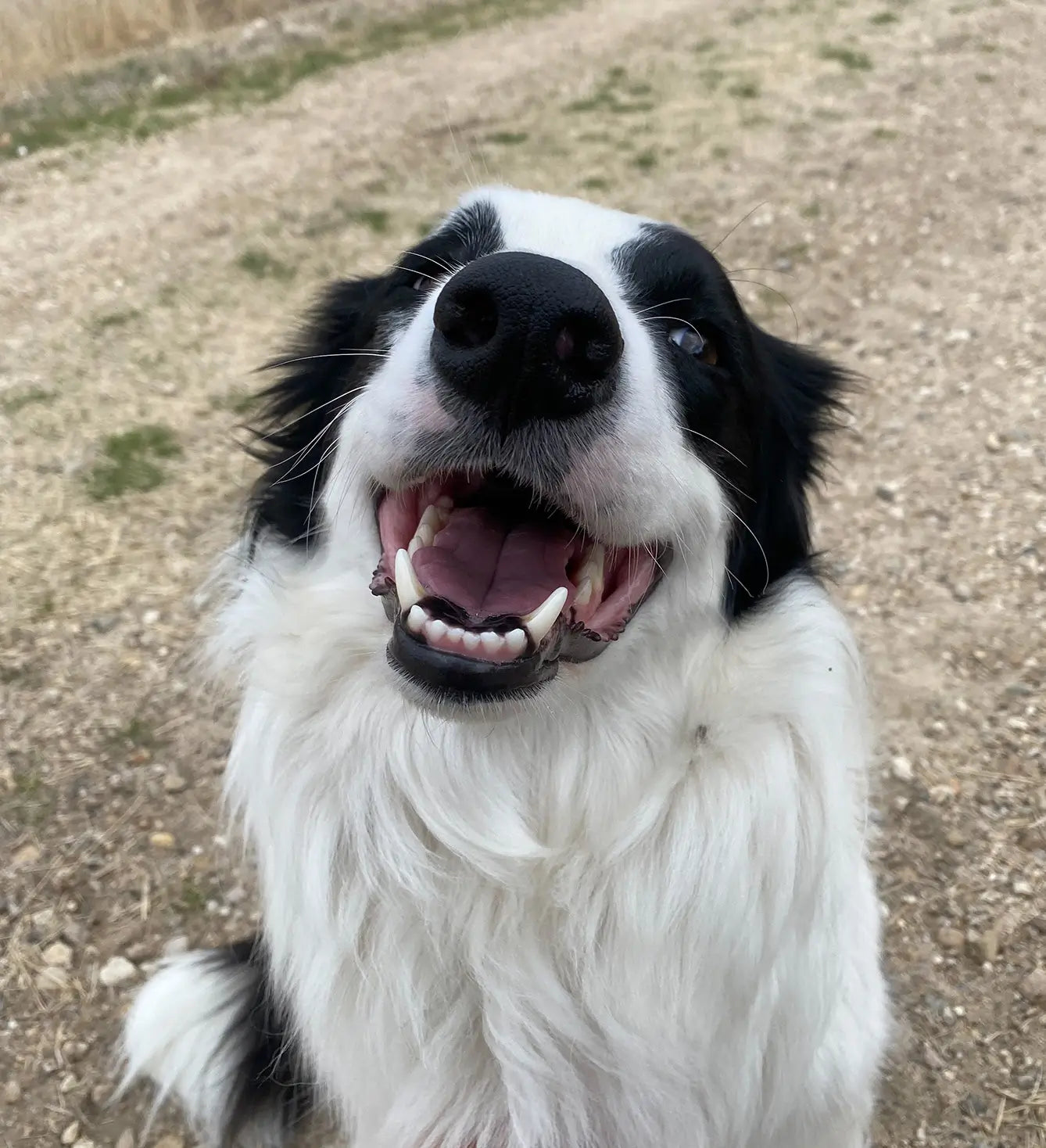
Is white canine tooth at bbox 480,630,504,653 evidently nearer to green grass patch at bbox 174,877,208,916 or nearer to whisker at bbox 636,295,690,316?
whisker at bbox 636,295,690,316

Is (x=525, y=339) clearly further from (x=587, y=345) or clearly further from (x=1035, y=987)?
(x=1035, y=987)

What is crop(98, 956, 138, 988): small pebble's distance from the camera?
2.54 metres

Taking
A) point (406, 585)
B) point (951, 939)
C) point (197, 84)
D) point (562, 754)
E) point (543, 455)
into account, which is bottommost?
point (951, 939)

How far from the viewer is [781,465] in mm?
2035

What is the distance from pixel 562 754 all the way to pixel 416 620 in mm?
412

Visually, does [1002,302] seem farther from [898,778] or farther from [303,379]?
[303,379]

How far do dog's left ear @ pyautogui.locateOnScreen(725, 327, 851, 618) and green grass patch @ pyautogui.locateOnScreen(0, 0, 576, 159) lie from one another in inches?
251

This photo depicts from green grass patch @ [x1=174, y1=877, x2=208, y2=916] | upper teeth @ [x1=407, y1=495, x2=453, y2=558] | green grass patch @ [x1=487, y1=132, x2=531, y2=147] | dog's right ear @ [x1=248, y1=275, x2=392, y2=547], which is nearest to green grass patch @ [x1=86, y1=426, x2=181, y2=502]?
green grass patch @ [x1=174, y1=877, x2=208, y2=916]

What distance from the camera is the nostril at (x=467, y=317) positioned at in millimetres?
1240

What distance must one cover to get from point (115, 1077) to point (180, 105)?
7.18 m

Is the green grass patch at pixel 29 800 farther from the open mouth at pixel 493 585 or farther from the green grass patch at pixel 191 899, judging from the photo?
the open mouth at pixel 493 585

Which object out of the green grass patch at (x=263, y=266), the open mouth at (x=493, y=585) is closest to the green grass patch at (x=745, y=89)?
the green grass patch at (x=263, y=266)

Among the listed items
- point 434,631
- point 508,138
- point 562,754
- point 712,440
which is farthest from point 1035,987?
point 508,138

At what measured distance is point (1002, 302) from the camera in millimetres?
4684
